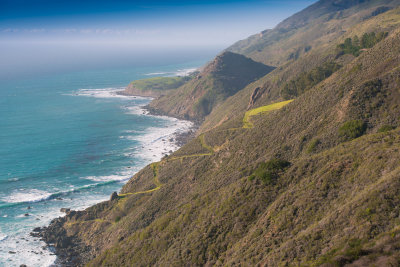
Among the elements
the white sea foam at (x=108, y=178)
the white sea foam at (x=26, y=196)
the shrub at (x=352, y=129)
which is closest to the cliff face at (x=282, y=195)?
the shrub at (x=352, y=129)

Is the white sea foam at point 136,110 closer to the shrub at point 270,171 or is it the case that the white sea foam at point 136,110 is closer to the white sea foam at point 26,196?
the white sea foam at point 26,196

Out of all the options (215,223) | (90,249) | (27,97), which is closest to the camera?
(215,223)

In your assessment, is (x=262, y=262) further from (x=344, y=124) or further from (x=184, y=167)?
(x=184, y=167)

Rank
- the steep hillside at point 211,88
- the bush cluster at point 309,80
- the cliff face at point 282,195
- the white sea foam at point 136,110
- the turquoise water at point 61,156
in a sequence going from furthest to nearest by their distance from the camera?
the white sea foam at point 136,110 → the steep hillside at point 211,88 → the bush cluster at point 309,80 → the turquoise water at point 61,156 → the cliff face at point 282,195

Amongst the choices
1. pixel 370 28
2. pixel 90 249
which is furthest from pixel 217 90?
pixel 90 249

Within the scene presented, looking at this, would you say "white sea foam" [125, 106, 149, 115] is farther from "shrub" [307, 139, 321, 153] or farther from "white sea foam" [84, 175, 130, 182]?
"shrub" [307, 139, 321, 153]
